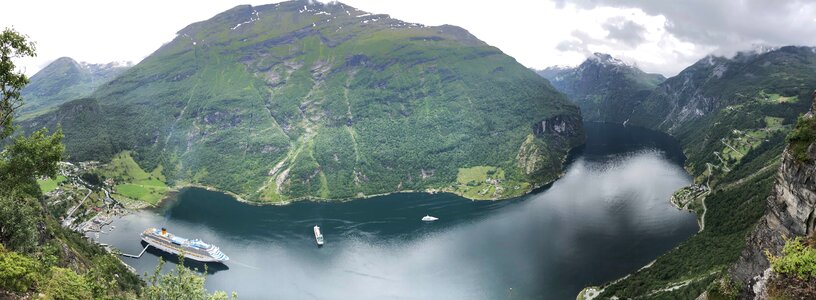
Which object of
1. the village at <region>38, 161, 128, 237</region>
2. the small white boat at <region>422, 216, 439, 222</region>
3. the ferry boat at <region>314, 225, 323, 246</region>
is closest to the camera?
the ferry boat at <region>314, 225, 323, 246</region>

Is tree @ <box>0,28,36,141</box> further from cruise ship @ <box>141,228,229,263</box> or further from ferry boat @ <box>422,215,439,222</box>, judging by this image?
ferry boat @ <box>422,215,439,222</box>

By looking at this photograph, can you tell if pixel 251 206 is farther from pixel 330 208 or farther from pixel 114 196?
pixel 114 196

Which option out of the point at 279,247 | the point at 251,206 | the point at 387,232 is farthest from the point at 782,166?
the point at 251,206

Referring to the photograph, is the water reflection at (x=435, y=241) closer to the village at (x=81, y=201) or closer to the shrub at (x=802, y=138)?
the village at (x=81, y=201)

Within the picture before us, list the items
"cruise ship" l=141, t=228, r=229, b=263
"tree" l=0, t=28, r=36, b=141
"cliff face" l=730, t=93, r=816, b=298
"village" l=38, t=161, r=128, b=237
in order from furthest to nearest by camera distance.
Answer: "village" l=38, t=161, r=128, b=237
"cruise ship" l=141, t=228, r=229, b=263
"cliff face" l=730, t=93, r=816, b=298
"tree" l=0, t=28, r=36, b=141

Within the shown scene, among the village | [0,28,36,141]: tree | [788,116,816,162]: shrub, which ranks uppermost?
[0,28,36,141]: tree

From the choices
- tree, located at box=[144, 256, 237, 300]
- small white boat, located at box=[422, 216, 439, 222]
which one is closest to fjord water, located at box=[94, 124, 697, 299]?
small white boat, located at box=[422, 216, 439, 222]
